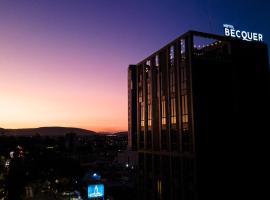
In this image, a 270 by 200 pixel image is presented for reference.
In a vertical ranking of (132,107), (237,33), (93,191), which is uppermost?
(237,33)

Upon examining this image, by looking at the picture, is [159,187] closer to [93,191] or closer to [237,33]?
[93,191]

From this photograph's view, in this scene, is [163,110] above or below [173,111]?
above

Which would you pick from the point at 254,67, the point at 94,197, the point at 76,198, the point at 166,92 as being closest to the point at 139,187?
the point at 94,197

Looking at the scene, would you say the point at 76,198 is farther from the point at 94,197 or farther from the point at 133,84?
the point at 133,84

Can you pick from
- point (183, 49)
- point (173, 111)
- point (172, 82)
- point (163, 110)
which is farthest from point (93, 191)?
point (183, 49)

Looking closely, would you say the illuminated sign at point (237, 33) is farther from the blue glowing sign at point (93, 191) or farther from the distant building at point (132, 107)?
the blue glowing sign at point (93, 191)

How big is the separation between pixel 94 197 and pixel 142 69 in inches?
998

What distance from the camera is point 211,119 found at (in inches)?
1393

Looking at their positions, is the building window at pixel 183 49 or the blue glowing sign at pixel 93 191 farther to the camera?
the blue glowing sign at pixel 93 191

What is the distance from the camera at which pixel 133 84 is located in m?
51.6

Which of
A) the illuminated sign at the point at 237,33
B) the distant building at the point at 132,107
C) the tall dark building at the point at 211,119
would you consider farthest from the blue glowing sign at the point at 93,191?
the illuminated sign at the point at 237,33

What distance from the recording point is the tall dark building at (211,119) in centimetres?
3453

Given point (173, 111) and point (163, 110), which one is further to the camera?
point (163, 110)

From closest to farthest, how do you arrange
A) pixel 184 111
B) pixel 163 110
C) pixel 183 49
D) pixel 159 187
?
pixel 184 111 < pixel 183 49 < pixel 163 110 < pixel 159 187
